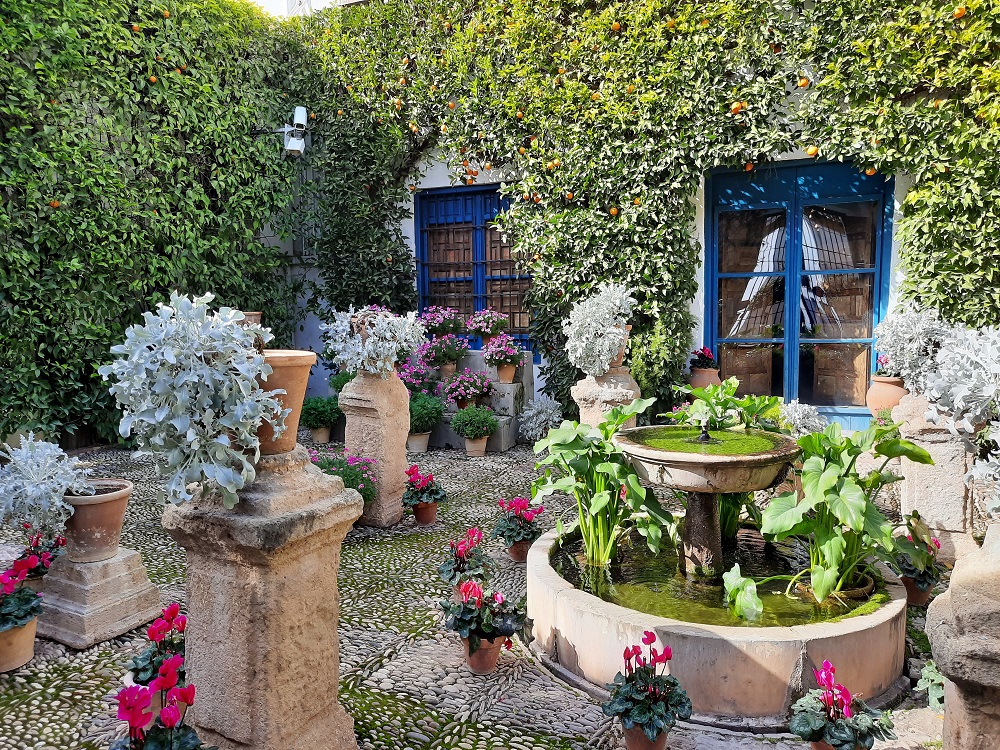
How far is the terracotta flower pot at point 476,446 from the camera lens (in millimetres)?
7762

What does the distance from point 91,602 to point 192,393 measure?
7.29 ft

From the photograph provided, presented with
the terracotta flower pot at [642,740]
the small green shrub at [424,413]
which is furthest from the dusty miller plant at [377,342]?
the terracotta flower pot at [642,740]

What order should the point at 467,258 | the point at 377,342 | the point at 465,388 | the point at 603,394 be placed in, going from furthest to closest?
1. the point at 467,258
2. the point at 465,388
3. the point at 603,394
4. the point at 377,342

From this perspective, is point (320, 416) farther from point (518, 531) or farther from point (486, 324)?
point (518, 531)

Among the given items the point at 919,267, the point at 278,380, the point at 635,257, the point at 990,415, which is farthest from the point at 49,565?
the point at 919,267

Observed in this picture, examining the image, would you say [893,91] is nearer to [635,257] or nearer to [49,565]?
[635,257]

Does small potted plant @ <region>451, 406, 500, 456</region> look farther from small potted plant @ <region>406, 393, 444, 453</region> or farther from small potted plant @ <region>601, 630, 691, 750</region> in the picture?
small potted plant @ <region>601, 630, 691, 750</region>

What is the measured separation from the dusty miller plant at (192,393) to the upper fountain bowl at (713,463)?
203cm

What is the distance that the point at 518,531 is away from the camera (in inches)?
177

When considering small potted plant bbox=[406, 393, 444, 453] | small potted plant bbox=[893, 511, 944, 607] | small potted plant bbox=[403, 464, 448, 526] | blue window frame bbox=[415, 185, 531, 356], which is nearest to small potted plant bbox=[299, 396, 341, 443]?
small potted plant bbox=[406, 393, 444, 453]

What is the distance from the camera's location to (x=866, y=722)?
233 cm

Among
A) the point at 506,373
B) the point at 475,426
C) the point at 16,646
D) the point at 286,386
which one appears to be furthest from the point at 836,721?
the point at 506,373

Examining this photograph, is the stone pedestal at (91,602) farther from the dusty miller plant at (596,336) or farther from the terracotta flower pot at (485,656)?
the dusty miller plant at (596,336)

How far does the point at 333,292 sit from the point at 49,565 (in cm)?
636
